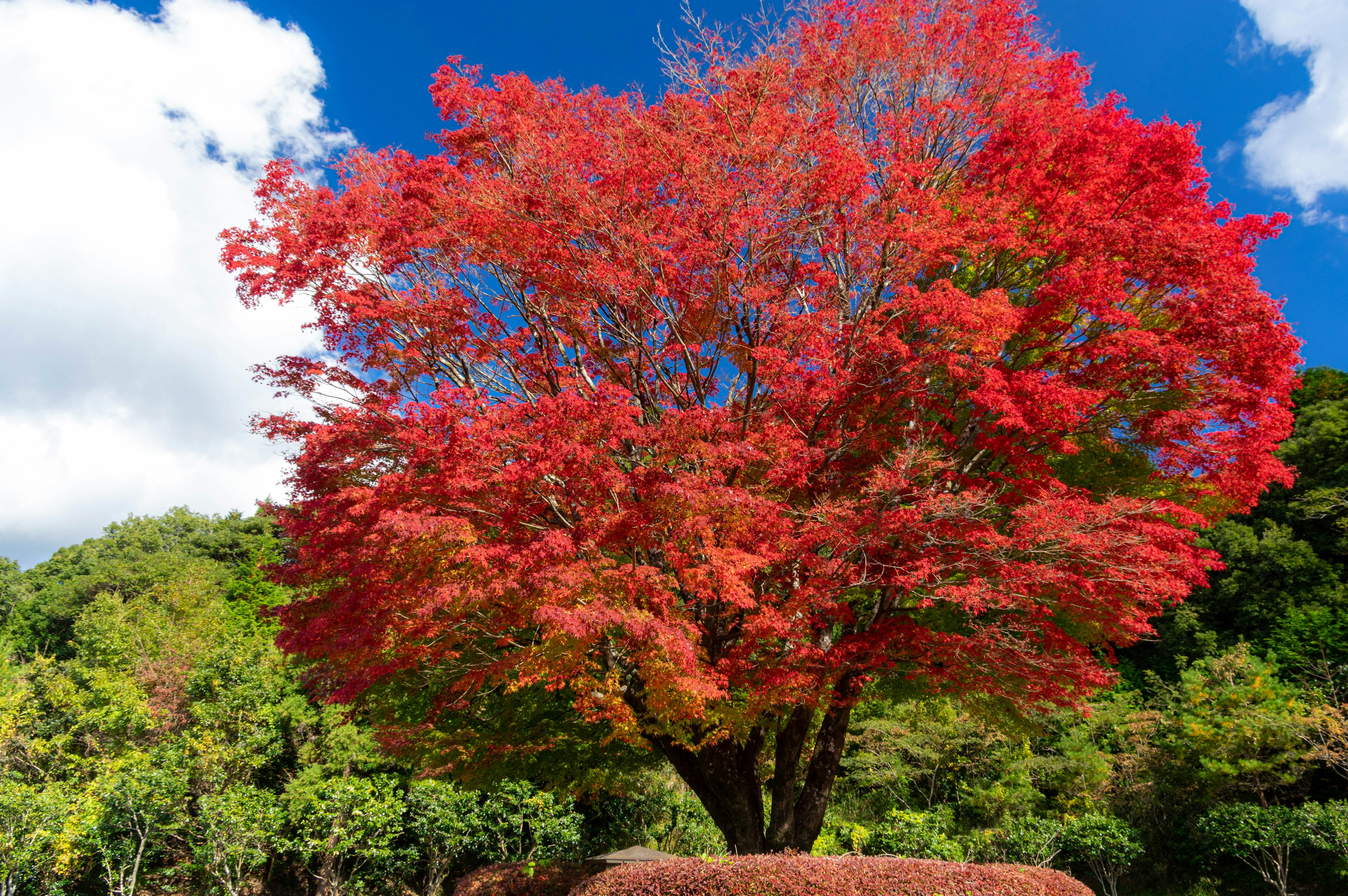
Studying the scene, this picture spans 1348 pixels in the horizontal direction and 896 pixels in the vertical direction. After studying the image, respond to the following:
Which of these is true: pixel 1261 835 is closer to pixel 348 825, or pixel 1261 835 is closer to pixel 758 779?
pixel 758 779

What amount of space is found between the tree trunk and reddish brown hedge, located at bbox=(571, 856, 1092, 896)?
186cm

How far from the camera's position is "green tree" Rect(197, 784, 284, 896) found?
1365 cm

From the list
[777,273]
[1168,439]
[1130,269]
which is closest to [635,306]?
[777,273]

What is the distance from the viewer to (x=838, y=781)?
20.5 m

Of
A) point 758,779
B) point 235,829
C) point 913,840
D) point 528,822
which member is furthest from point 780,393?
point 235,829

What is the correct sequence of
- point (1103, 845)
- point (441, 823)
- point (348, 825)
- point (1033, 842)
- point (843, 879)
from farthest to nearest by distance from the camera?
1. point (441, 823)
2. point (348, 825)
3. point (1033, 842)
4. point (1103, 845)
5. point (843, 879)

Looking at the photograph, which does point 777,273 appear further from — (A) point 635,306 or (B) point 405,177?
(B) point 405,177

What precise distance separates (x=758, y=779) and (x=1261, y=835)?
36.8 ft

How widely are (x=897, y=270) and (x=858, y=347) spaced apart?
1.02 m

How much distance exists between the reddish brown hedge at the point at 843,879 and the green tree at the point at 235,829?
11.2 metres

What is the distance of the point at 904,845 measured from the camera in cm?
1214

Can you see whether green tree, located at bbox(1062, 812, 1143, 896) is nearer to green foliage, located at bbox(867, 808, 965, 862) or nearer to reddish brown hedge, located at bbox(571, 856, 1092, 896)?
green foliage, located at bbox(867, 808, 965, 862)

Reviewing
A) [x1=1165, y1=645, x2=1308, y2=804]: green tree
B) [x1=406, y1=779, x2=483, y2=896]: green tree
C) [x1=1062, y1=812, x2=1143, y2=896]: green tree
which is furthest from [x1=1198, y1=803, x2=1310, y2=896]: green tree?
[x1=406, y1=779, x2=483, y2=896]: green tree

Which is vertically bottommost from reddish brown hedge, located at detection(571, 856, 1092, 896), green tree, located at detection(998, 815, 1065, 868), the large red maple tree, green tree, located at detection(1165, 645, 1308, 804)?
green tree, located at detection(998, 815, 1065, 868)
